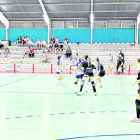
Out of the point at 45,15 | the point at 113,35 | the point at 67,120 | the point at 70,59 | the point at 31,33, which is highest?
the point at 45,15

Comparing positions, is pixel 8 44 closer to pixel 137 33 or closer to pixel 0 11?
pixel 0 11

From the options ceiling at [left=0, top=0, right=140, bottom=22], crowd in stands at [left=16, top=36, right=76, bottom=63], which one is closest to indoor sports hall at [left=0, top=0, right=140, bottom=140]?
ceiling at [left=0, top=0, right=140, bottom=22]

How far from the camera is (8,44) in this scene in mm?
35625

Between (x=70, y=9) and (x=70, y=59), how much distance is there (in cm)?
1080

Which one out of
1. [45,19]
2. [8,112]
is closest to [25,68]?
[45,19]

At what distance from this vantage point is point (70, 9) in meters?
35.1

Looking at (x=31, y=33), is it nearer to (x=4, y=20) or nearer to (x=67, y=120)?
(x=4, y=20)

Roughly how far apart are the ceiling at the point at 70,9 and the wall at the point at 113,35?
1.94 meters

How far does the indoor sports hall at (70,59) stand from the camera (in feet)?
26.0

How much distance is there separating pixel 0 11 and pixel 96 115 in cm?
3261

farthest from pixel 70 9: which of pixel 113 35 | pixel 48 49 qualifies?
pixel 113 35

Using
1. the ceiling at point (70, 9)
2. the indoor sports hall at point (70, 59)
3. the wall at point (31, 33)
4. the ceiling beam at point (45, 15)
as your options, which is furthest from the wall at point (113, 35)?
the wall at point (31, 33)

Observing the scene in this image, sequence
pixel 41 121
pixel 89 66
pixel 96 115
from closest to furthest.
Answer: pixel 41 121, pixel 96 115, pixel 89 66

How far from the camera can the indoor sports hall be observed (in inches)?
313
